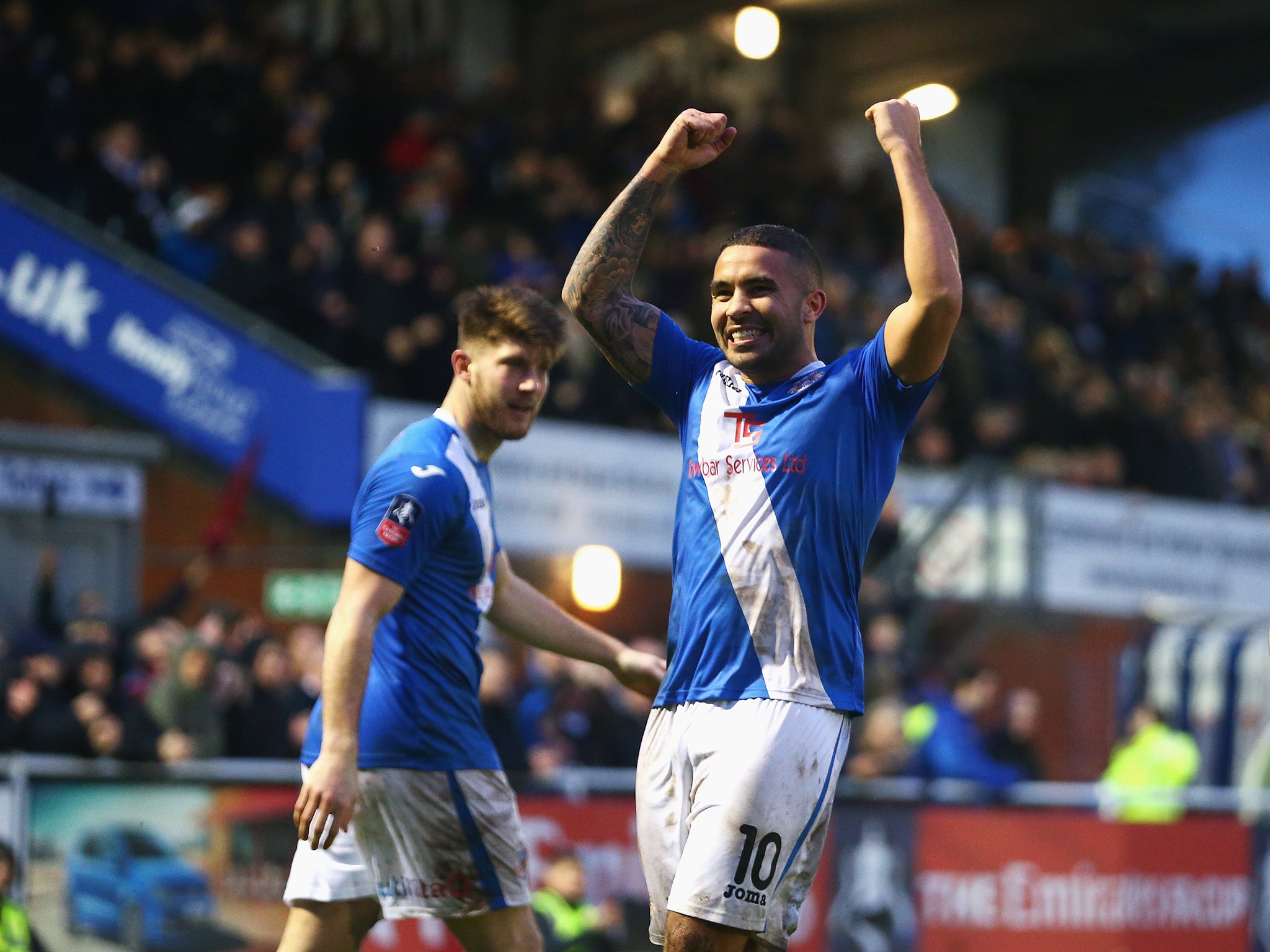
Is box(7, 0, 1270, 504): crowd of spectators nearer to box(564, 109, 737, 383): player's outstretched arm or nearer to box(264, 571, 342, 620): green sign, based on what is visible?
box(264, 571, 342, 620): green sign

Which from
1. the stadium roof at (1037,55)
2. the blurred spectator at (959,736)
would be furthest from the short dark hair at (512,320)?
the stadium roof at (1037,55)

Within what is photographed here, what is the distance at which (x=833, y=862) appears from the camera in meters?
9.96

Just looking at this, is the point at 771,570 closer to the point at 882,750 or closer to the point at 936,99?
the point at 882,750

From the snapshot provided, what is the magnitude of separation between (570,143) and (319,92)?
4.21 meters

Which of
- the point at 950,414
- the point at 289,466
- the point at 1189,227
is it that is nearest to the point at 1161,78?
the point at 1189,227

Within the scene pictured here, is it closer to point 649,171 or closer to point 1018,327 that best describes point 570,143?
point 1018,327

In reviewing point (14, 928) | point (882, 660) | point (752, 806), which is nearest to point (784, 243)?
point (752, 806)

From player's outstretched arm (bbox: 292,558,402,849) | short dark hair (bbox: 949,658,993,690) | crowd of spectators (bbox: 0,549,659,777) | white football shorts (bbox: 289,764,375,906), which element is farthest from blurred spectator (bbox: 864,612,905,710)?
player's outstretched arm (bbox: 292,558,402,849)

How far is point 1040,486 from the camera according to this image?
52.2 feet

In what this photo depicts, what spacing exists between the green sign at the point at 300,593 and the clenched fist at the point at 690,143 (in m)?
7.85

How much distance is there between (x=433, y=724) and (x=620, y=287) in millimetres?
1319

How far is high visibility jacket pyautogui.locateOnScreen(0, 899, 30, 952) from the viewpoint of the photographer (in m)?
7.35

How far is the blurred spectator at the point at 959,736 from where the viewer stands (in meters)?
11.8

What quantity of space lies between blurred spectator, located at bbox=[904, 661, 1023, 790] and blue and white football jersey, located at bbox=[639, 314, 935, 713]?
25.1 ft
